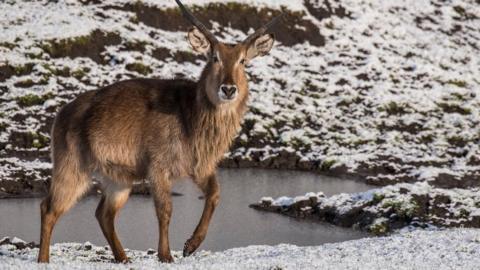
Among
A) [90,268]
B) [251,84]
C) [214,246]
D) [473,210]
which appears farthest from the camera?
[251,84]

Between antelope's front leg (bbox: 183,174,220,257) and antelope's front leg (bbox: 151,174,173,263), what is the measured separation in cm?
70

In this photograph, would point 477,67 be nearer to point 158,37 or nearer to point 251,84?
point 251,84

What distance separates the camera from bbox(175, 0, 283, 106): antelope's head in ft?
52.3

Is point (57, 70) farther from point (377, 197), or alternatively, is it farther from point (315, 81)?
point (377, 197)

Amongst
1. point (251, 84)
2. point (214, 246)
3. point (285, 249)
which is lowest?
point (251, 84)

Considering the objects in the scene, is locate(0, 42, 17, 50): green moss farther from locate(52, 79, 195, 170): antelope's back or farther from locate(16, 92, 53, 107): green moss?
locate(52, 79, 195, 170): antelope's back

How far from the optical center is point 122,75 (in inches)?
1793

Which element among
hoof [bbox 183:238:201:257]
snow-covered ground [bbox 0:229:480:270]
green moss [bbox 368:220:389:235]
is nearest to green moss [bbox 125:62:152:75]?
green moss [bbox 368:220:389:235]

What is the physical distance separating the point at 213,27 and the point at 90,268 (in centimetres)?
3981

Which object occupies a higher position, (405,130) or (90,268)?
(90,268)

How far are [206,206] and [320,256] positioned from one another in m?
2.85

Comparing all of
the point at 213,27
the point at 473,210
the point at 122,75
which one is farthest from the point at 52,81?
the point at 473,210

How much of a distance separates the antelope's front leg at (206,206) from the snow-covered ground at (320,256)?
15.1 inches

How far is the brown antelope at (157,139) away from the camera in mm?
16500
